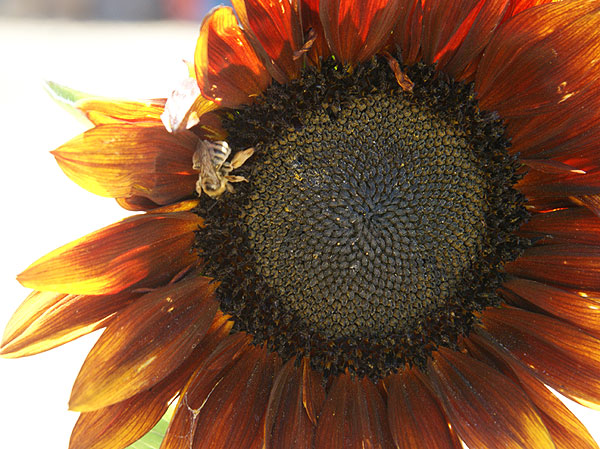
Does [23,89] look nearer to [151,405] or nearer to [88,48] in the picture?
[88,48]

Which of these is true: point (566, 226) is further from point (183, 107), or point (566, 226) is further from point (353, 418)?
point (183, 107)

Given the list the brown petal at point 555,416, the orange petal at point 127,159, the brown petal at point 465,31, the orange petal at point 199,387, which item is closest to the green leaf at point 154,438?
the orange petal at point 199,387

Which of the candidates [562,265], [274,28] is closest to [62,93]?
[274,28]

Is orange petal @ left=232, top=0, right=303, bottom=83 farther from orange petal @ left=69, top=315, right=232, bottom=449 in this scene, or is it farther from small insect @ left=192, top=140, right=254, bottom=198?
orange petal @ left=69, top=315, right=232, bottom=449

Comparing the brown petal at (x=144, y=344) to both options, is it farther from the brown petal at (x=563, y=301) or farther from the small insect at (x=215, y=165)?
the brown petal at (x=563, y=301)

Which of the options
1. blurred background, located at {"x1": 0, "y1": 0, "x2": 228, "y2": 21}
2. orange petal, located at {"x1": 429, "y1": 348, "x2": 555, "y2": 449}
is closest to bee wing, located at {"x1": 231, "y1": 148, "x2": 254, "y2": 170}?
orange petal, located at {"x1": 429, "y1": 348, "x2": 555, "y2": 449}
